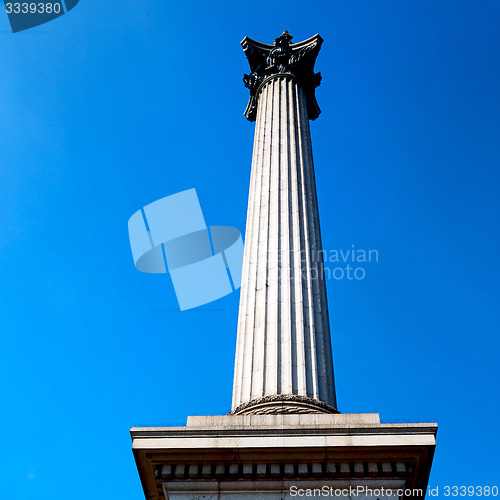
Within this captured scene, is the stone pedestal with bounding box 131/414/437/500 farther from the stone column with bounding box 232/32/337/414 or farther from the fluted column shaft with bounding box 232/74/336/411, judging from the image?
the fluted column shaft with bounding box 232/74/336/411

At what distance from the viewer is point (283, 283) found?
61.8 feet

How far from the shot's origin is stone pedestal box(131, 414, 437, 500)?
43.5 ft

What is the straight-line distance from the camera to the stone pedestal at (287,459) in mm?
13266

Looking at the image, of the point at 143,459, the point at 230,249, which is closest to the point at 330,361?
the point at 143,459

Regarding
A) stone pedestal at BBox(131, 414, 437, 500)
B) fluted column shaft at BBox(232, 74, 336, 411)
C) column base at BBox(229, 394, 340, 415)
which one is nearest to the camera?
stone pedestal at BBox(131, 414, 437, 500)

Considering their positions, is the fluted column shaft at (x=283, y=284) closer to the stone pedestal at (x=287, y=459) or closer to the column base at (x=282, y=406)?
the column base at (x=282, y=406)

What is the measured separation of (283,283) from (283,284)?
0.03 m

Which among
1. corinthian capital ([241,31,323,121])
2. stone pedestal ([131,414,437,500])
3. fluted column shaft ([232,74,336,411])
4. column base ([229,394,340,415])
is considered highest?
corinthian capital ([241,31,323,121])

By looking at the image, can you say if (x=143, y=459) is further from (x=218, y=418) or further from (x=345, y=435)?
(x=345, y=435)

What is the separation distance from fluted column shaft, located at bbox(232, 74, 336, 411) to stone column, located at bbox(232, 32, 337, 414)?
0.03m

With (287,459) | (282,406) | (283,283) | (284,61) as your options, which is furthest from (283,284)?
(284,61)

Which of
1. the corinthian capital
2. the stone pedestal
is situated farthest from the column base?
the corinthian capital

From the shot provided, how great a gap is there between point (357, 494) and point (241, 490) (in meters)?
2.28

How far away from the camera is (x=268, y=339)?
695 inches
